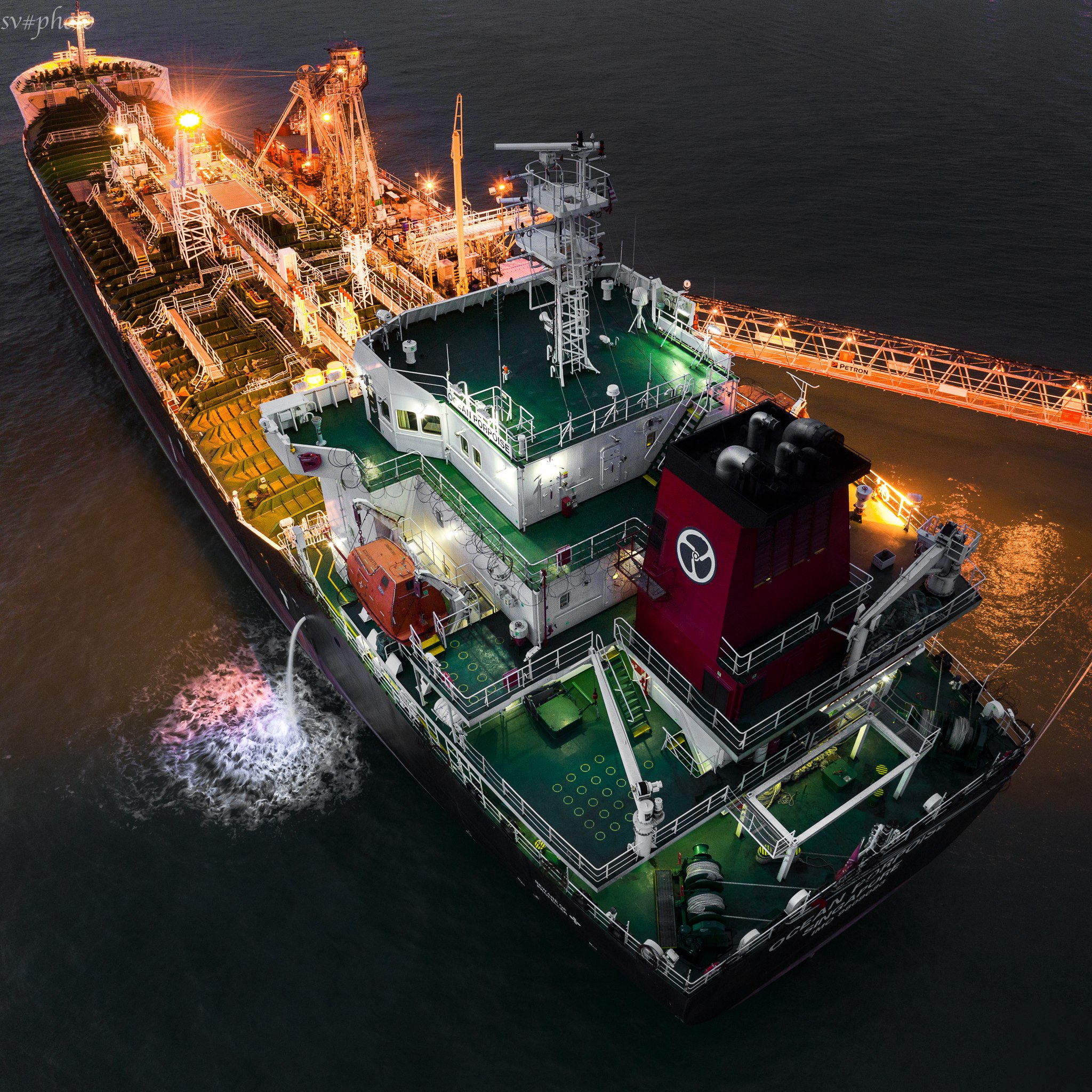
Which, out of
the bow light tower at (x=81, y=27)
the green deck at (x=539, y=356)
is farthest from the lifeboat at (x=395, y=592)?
the bow light tower at (x=81, y=27)

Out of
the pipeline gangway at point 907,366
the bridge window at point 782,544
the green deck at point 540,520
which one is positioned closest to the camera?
the bridge window at point 782,544

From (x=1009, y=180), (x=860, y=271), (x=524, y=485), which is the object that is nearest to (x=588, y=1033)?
(x=524, y=485)

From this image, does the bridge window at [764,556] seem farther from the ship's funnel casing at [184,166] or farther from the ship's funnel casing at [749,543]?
the ship's funnel casing at [184,166]

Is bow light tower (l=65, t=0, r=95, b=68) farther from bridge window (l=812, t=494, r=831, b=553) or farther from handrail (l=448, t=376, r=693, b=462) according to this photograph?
bridge window (l=812, t=494, r=831, b=553)

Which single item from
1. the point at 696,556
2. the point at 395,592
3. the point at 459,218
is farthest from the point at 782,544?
the point at 459,218

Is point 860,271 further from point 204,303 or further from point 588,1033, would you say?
point 588,1033

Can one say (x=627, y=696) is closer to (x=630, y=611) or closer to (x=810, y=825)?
(x=630, y=611)
